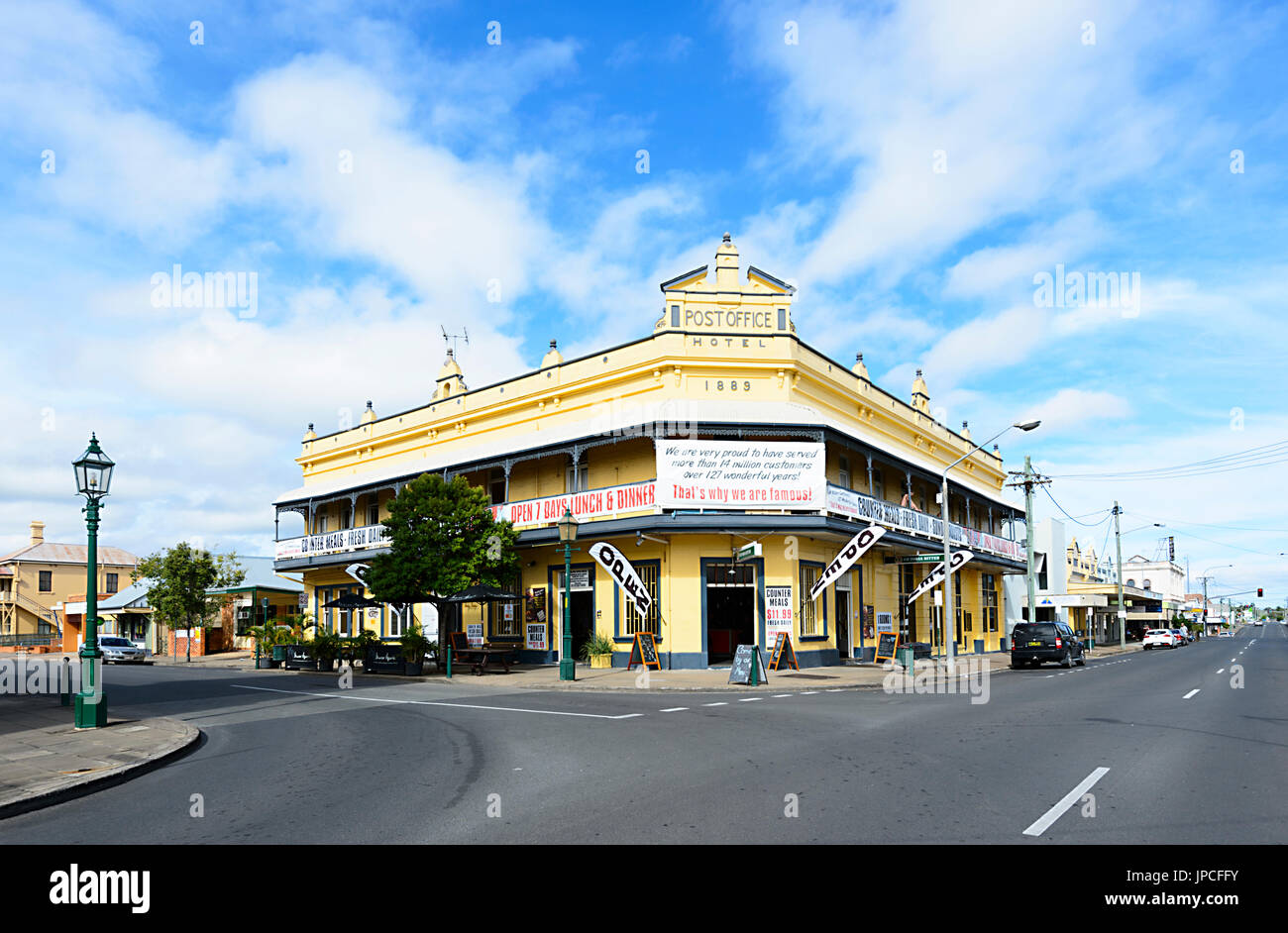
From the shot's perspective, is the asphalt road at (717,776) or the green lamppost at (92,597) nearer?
the asphalt road at (717,776)

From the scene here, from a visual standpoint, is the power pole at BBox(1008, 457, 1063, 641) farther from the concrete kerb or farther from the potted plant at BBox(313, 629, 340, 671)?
the concrete kerb

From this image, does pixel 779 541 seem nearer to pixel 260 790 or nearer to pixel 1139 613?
pixel 260 790

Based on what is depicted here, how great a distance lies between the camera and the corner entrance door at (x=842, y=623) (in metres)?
28.1

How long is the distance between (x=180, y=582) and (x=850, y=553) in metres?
33.2

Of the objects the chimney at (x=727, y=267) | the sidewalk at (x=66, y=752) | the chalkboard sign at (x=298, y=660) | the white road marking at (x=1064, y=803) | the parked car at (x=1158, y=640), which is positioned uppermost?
the chimney at (x=727, y=267)

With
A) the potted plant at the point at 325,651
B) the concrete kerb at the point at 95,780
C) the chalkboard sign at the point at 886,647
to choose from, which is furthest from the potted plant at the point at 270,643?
the chalkboard sign at the point at 886,647

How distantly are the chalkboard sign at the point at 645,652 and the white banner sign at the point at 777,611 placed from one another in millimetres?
3253

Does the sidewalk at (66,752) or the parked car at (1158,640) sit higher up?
the sidewalk at (66,752)

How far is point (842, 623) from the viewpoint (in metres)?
28.2

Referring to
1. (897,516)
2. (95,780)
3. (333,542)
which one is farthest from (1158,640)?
(95,780)

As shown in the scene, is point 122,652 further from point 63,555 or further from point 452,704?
point 452,704

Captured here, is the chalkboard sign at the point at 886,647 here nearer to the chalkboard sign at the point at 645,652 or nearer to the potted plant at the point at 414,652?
the chalkboard sign at the point at 645,652
